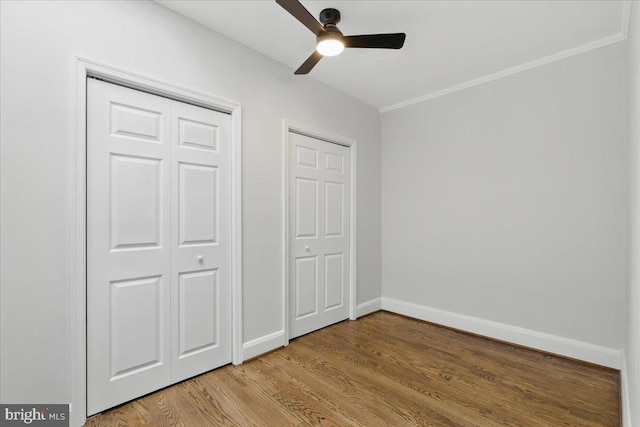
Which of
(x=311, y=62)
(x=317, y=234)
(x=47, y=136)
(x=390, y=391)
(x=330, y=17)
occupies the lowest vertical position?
(x=390, y=391)

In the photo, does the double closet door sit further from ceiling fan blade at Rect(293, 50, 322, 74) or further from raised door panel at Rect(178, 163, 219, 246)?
ceiling fan blade at Rect(293, 50, 322, 74)

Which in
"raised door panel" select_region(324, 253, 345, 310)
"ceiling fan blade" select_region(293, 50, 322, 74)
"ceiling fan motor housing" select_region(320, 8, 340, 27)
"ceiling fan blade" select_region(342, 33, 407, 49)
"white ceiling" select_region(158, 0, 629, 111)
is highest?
"white ceiling" select_region(158, 0, 629, 111)

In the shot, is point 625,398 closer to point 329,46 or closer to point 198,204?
point 329,46

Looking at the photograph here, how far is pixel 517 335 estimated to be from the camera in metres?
2.90

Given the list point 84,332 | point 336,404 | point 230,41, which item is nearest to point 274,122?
point 230,41

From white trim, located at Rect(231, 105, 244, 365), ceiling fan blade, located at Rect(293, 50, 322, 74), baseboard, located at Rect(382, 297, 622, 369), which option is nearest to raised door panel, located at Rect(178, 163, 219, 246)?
white trim, located at Rect(231, 105, 244, 365)

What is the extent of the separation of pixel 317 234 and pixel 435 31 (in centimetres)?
209

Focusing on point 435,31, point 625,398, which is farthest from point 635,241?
point 435,31

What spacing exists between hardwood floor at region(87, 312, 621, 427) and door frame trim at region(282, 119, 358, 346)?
0.54m

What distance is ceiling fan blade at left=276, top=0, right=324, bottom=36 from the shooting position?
1.69 meters

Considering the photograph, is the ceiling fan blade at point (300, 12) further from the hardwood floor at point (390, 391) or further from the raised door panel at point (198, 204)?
the hardwood floor at point (390, 391)

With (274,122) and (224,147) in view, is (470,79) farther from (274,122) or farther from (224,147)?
(224,147)

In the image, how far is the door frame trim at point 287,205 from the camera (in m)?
2.85

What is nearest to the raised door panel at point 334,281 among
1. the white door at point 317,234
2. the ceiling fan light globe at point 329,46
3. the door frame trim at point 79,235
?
the white door at point 317,234
